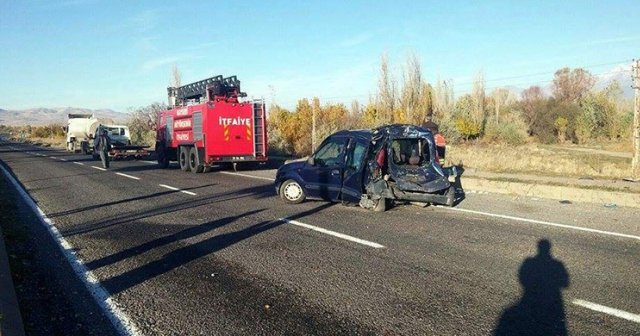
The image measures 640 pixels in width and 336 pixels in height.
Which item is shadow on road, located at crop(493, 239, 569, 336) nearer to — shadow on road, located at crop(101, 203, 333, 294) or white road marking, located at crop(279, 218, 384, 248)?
white road marking, located at crop(279, 218, 384, 248)

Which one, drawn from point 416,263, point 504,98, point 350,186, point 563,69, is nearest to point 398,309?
point 416,263

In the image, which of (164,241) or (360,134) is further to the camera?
(360,134)

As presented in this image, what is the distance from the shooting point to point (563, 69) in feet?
236

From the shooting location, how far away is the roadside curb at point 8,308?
4.11 m

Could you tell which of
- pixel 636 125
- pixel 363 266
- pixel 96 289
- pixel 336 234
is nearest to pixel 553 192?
pixel 636 125

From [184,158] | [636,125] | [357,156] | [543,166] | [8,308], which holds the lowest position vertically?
[8,308]

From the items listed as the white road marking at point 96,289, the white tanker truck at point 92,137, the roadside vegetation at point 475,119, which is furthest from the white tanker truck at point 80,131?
the white road marking at point 96,289

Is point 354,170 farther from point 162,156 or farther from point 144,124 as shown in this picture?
point 144,124

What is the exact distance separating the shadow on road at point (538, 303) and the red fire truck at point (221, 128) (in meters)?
15.1

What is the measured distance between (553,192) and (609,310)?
795cm

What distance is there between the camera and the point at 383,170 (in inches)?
408

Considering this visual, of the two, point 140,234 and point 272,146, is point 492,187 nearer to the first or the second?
point 140,234

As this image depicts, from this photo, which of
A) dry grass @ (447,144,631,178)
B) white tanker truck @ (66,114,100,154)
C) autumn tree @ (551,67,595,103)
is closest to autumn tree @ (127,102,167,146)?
white tanker truck @ (66,114,100,154)

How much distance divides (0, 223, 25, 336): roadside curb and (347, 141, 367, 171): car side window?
21.1ft
